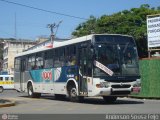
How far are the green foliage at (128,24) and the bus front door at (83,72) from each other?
35110mm

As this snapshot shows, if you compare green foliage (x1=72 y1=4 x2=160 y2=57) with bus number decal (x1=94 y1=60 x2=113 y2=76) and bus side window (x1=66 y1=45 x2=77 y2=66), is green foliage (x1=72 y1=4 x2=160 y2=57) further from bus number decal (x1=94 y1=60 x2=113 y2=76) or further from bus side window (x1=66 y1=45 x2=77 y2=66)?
bus number decal (x1=94 y1=60 x2=113 y2=76)

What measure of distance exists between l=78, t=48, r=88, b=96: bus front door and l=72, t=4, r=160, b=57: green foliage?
3511cm

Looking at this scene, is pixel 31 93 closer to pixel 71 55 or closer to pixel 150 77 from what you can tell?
pixel 71 55

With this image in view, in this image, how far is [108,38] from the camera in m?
20.5

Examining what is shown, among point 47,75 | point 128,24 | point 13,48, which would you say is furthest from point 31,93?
point 13,48

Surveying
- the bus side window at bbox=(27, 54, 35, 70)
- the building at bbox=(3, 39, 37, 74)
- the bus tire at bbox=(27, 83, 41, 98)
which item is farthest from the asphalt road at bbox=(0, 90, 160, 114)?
the building at bbox=(3, 39, 37, 74)

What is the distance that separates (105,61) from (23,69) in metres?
12.0

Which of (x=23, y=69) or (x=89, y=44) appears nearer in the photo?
(x=89, y=44)

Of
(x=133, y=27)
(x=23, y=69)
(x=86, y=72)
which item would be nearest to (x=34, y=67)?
(x=23, y=69)

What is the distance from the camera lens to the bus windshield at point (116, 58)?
19828mm

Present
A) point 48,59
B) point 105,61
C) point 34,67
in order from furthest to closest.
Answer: point 34,67
point 48,59
point 105,61

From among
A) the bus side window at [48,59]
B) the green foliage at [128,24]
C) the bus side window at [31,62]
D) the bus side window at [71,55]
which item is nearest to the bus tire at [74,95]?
the bus side window at [71,55]

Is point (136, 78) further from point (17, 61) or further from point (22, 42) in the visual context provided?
point (22, 42)

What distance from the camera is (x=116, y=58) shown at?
20062 millimetres
